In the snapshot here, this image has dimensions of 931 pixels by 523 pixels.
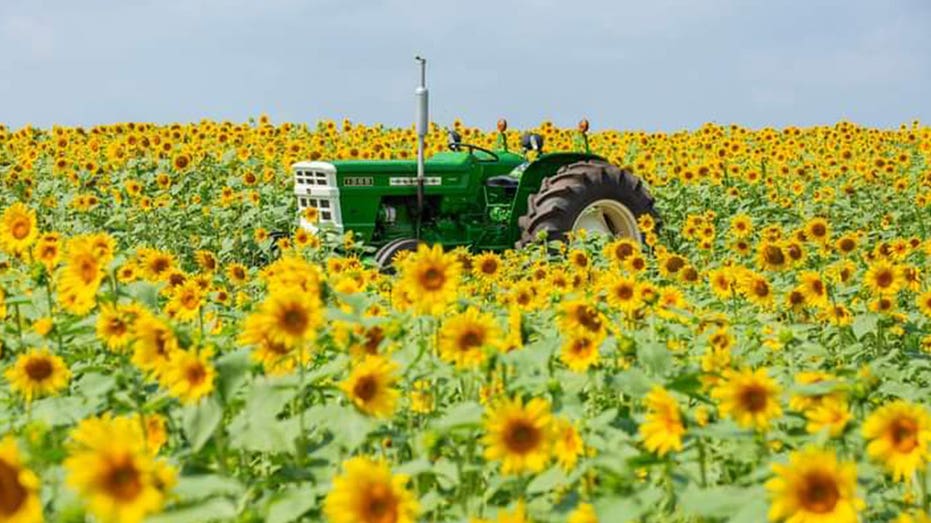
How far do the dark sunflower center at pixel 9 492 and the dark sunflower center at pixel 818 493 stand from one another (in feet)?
5.54

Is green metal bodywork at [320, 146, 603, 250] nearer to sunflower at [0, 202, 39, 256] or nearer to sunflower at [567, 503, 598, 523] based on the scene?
sunflower at [0, 202, 39, 256]

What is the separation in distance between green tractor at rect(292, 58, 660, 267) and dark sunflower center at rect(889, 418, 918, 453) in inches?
277

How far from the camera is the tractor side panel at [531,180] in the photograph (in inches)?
411

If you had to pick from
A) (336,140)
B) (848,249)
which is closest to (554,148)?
(336,140)

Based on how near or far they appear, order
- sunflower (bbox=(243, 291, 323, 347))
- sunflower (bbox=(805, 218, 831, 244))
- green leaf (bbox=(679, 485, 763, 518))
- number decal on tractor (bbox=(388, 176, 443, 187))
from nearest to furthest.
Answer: green leaf (bbox=(679, 485, 763, 518)) < sunflower (bbox=(243, 291, 323, 347)) < sunflower (bbox=(805, 218, 831, 244)) < number decal on tractor (bbox=(388, 176, 443, 187))

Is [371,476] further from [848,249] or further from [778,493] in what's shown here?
[848,249]

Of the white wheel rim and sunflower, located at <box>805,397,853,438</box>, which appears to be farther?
the white wheel rim

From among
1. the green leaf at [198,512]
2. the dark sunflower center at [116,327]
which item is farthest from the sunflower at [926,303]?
the green leaf at [198,512]

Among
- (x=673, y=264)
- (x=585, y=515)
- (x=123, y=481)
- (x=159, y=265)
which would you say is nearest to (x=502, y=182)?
(x=673, y=264)

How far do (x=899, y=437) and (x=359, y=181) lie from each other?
7881mm

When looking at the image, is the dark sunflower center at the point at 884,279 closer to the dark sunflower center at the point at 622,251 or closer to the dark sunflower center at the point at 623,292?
the dark sunflower center at the point at 622,251

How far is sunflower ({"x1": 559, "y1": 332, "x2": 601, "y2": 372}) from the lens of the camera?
3480 millimetres

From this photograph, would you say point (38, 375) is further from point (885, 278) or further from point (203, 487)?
point (885, 278)

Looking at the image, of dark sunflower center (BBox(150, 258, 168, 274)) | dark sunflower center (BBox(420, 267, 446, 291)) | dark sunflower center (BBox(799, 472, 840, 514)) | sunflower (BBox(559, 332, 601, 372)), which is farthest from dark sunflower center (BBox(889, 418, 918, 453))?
dark sunflower center (BBox(150, 258, 168, 274))
